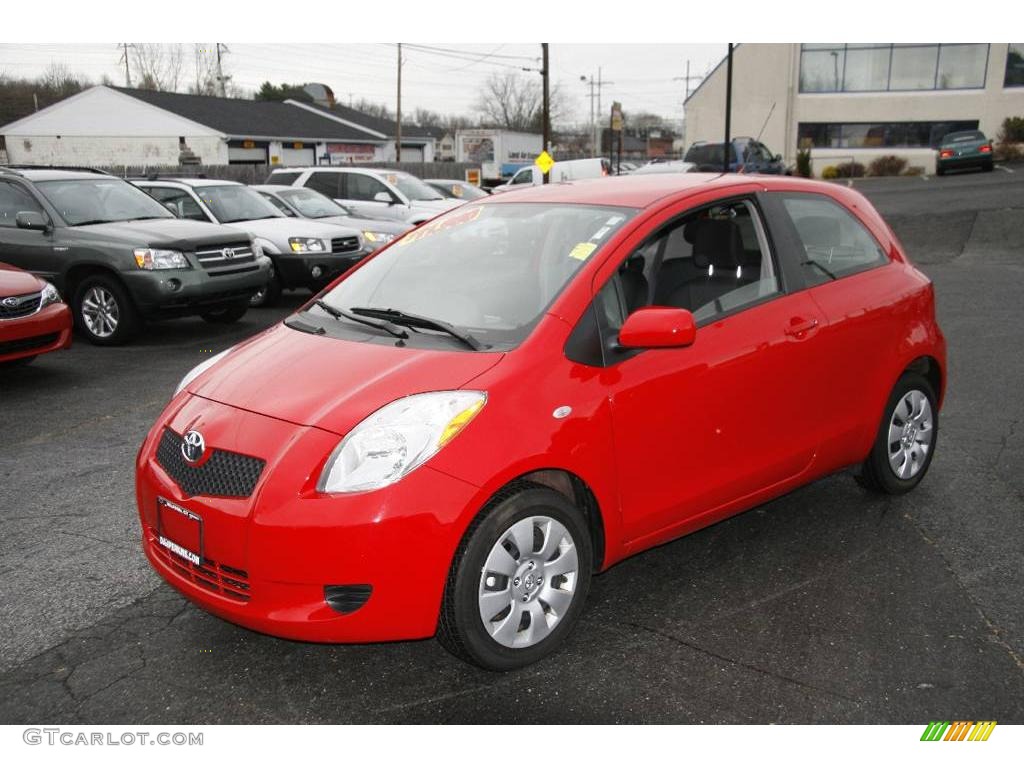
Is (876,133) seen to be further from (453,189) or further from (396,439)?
(396,439)

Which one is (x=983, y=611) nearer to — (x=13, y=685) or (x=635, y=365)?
(x=635, y=365)

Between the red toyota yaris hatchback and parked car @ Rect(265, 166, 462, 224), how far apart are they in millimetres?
12307

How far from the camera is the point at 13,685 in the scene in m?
3.27

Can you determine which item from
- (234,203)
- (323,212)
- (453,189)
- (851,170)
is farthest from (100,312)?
(851,170)

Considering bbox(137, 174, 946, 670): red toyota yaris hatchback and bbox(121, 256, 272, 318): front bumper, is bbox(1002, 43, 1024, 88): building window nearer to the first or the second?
bbox(121, 256, 272, 318): front bumper

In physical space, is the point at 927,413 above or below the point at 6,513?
above

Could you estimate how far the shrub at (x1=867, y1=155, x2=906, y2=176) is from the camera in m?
40.8

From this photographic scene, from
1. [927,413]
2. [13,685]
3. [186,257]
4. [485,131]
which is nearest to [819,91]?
[485,131]

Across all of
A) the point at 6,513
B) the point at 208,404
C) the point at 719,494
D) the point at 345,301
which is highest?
the point at 345,301

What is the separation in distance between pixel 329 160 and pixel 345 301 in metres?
53.3

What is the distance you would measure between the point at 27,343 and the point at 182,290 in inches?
84.9

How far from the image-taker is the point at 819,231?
4.59 metres

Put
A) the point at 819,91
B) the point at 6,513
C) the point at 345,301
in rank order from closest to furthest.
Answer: the point at 345,301, the point at 6,513, the point at 819,91

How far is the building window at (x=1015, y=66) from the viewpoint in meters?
41.8
